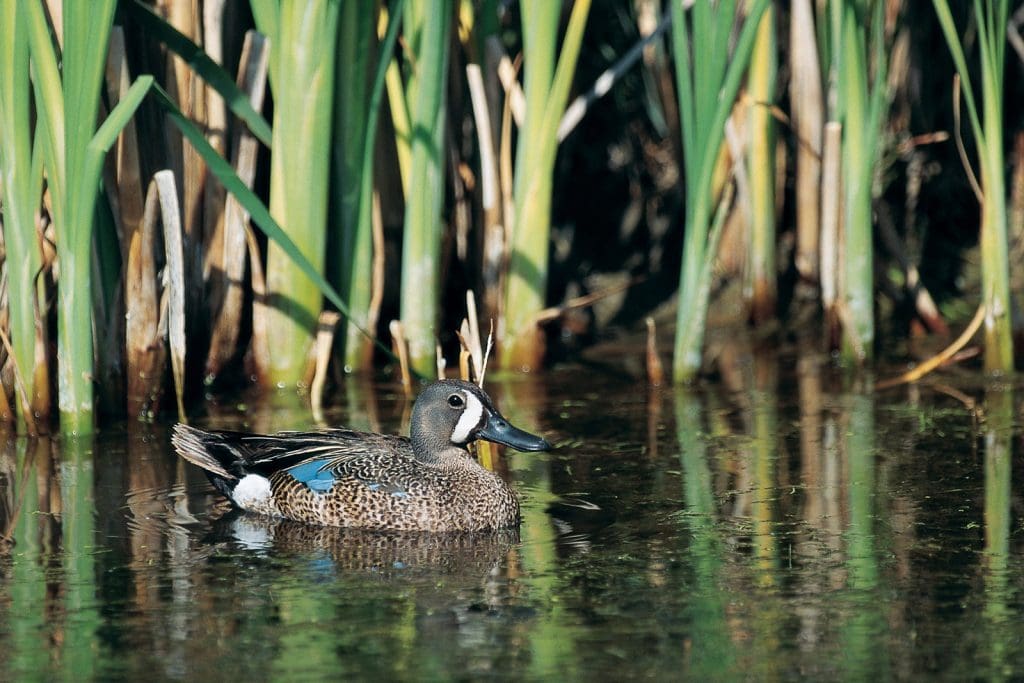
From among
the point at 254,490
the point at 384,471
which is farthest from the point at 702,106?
the point at 254,490

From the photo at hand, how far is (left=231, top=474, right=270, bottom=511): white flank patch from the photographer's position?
6617 mm

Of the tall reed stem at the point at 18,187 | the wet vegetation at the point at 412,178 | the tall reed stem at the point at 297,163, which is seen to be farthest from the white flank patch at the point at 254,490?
the tall reed stem at the point at 297,163

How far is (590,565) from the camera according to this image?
5688 mm

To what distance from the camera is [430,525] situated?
6.38 metres

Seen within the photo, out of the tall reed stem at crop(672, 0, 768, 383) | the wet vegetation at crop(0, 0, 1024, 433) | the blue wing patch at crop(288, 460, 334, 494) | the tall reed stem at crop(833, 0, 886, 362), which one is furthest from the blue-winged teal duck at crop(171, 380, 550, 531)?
the tall reed stem at crop(833, 0, 886, 362)

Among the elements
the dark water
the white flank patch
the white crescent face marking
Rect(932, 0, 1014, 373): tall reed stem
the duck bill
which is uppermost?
Rect(932, 0, 1014, 373): tall reed stem

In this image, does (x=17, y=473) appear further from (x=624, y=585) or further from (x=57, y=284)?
(x=624, y=585)

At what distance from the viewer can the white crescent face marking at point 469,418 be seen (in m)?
6.55

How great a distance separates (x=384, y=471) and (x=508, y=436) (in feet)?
1.67

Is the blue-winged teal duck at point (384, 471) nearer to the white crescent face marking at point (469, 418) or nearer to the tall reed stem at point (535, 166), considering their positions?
the white crescent face marking at point (469, 418)

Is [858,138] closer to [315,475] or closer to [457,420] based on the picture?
[457,420]

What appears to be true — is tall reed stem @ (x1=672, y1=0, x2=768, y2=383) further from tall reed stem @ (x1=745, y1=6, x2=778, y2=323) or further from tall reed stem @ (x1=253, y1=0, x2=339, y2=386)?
tall reed stem @ (x1=253, y1=0, x2=339, y2=386)

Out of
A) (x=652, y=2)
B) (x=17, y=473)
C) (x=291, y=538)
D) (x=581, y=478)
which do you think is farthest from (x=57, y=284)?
(x=652, y=2)

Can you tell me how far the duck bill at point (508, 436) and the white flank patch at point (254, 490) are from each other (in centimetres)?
87
